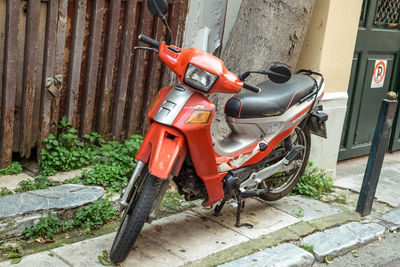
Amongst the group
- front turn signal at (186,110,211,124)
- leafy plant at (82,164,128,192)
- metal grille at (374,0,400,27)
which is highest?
metal grille at (374,0,400,27)

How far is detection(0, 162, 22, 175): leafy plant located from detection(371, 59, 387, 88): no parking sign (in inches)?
172

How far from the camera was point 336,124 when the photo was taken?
20.4 feet

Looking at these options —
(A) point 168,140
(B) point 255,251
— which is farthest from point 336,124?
(A) point 168,140

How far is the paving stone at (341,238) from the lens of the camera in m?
4.54

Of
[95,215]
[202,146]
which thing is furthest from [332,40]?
[95,215]

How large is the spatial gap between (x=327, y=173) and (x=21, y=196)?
3442 mm

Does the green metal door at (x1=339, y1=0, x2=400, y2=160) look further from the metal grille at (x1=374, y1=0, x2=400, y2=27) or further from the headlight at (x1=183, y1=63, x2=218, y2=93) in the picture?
the headlight at (x1=183, y1=63, x2=218, y2=93)

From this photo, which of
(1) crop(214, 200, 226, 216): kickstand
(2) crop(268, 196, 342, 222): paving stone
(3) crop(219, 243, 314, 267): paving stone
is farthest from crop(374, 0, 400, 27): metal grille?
(3) crop(219, 243, 314, 267): paving stone

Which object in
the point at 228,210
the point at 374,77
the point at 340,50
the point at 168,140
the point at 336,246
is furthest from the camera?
the point at 374,77

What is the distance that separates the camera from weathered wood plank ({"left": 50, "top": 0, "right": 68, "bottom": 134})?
4.86 m

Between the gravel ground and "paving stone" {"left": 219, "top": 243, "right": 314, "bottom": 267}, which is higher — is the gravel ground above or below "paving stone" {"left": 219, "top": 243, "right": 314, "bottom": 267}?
below

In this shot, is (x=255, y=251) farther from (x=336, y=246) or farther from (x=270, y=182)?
(x=270, y=182)

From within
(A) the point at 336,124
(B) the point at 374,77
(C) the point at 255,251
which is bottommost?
(C) the point at 255,251

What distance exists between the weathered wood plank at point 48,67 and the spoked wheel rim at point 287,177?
2.00 m
